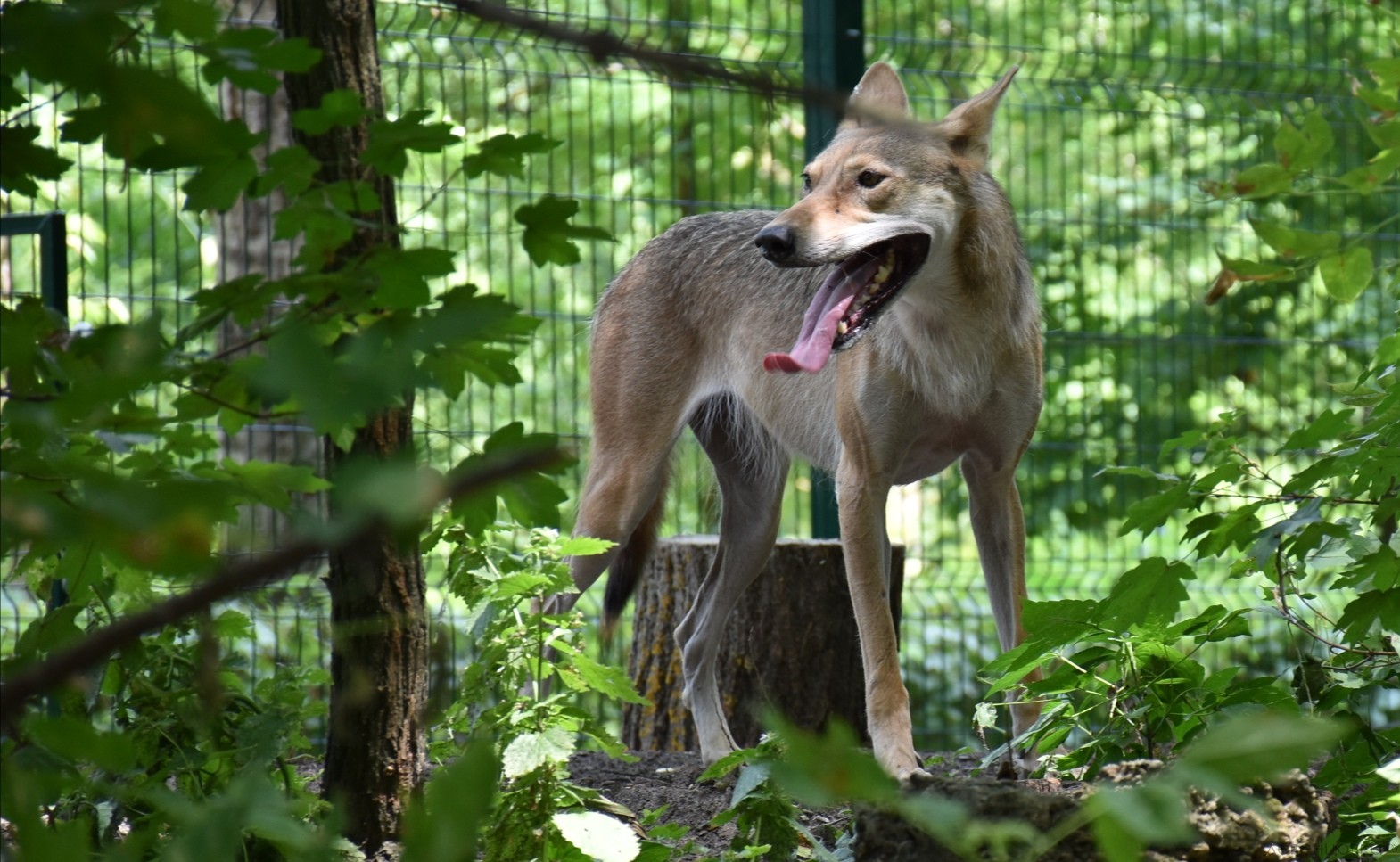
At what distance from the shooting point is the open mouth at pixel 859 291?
3809mm

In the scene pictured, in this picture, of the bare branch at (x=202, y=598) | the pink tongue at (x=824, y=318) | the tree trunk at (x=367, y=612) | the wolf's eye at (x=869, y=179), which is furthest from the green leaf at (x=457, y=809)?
the wolf's eye at (x=869, y=179)

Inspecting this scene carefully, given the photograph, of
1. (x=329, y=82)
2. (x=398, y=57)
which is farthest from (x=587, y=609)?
(x=329, y=82)

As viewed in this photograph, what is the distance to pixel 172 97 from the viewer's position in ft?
2.91

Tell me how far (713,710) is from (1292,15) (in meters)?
8.00

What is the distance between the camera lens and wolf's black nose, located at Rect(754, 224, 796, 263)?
370cm

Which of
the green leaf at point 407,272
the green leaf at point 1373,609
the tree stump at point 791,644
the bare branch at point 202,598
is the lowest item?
the tree stump at point 791,644

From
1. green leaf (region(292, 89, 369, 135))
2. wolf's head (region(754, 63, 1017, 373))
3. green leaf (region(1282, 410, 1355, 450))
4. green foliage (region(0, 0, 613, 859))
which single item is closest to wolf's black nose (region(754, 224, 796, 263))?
wolf's head (region(754, 63, 1017, 373))

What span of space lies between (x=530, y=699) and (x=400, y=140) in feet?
5.40

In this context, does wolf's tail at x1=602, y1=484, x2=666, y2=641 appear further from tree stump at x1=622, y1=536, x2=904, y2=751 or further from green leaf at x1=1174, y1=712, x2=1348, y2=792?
green leaf at x1=1174, y1=712, x2=1348, y2=792

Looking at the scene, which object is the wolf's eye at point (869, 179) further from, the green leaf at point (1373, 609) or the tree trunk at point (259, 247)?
the tree trunk at point (259, 247)

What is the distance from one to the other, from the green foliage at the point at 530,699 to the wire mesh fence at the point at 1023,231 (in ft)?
7.35

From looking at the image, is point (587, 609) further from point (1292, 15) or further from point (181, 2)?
point (1292, 15)

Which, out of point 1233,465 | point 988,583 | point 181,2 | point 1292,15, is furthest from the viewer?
point 1292,15

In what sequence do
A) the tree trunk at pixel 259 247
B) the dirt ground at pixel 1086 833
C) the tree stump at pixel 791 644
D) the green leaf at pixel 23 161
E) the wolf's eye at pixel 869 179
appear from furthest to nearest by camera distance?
the tree trunk at pixel 259 247 < the tree stump at pixel 791 644 < the wolf's eye at pixel 869 179 < the dirt ground at pixel 1086 833 < the green leaf at pixel 23 161
